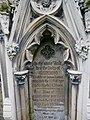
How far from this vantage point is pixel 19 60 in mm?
2395

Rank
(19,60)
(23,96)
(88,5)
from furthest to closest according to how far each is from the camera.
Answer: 1. (23,96)
2. (19,60)
3. (88,5)

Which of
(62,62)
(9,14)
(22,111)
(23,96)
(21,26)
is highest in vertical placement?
(9,14)

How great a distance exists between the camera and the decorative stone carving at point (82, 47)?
222 centimetres

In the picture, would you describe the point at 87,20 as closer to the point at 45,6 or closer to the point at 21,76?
the point at 45,6

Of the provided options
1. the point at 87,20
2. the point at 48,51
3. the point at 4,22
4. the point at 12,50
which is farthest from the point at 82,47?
the point at 4,22

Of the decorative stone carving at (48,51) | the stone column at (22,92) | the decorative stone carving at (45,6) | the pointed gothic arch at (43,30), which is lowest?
the stone column at (22,92)

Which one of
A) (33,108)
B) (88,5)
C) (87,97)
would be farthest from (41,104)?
(88,5)

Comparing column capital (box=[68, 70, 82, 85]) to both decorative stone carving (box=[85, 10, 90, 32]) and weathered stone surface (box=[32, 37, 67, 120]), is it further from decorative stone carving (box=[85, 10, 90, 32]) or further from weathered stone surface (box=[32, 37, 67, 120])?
decorative stone carving (box=[85, 10, 90, 32])

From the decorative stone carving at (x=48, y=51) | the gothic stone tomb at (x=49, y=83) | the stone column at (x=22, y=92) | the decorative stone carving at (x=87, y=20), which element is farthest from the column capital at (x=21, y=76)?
the decorative stone carving at (x=87, y=20)

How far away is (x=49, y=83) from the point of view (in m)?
2.60

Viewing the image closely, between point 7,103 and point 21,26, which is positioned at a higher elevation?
point 21,26

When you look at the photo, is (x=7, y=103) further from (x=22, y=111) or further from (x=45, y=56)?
(x=45, y=56)

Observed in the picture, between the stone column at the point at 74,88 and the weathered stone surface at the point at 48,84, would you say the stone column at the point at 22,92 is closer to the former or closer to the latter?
the weathered stone surface at the point at 48,84

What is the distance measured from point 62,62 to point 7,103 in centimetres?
101
